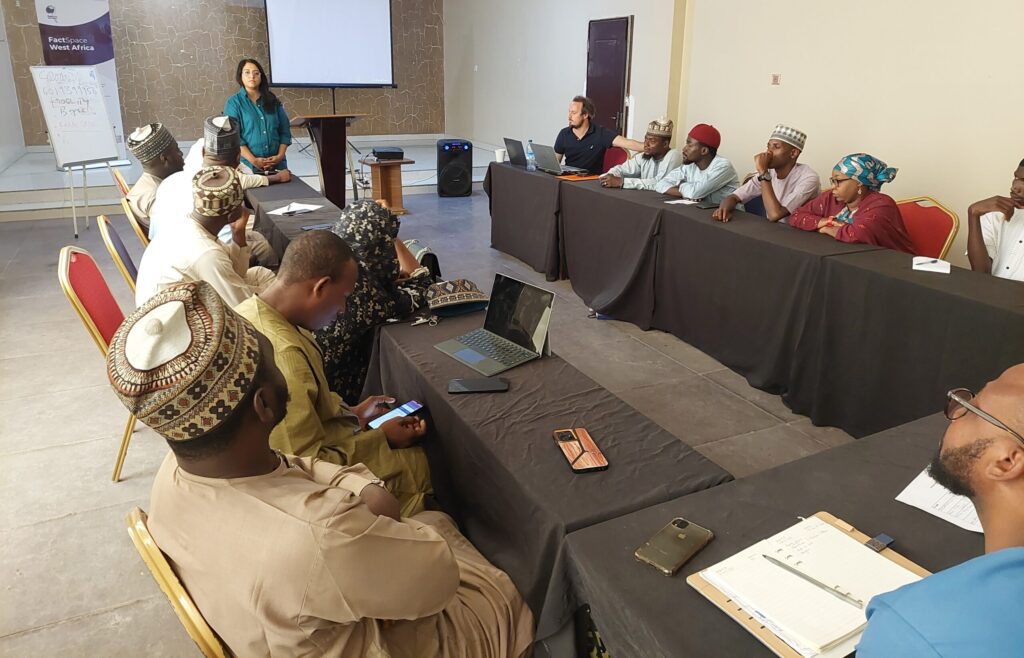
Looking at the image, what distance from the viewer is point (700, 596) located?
3.34 feet

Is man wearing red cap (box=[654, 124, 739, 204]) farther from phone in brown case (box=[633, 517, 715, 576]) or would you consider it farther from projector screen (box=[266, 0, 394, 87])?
projector screen (box=[266, 0, 394, 87])

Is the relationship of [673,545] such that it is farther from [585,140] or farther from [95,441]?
[585,140]

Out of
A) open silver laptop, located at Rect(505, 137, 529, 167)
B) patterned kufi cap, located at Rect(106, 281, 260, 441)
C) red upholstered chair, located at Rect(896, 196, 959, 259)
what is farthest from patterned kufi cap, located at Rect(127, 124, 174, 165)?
red upholstered chair, located at Rect(896, 196, 959, 259)

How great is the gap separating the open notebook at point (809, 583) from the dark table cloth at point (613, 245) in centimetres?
288

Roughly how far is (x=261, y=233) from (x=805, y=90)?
13.1ft

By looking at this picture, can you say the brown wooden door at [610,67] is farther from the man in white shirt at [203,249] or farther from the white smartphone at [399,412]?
the white smartphone at [399,412]

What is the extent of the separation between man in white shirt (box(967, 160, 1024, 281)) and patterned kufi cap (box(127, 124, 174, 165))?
154 inches

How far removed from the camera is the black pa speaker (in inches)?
307

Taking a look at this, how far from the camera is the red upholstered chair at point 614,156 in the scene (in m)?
5.46

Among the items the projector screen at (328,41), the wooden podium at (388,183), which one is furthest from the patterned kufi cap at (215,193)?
the projector screen at (328,41)

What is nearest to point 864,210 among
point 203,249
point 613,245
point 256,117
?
point 613,245

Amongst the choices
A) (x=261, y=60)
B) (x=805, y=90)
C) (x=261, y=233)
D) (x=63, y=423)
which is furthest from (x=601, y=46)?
(x=63, y=423)

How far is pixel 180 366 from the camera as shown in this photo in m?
0.94

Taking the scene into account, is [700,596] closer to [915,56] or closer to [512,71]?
[915,56]
